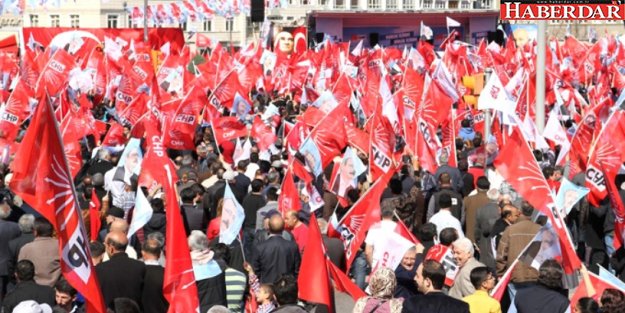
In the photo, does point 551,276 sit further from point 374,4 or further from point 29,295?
point 374,4

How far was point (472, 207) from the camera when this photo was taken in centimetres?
1458

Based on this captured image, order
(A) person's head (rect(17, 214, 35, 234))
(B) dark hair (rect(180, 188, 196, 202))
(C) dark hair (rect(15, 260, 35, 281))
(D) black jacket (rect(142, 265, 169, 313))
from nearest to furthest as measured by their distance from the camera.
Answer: (C) dark hair (rect(15, 260, 35, 281)) → (D) black jacket (rect(142, 265, 169, 313)) → (A) person's head (rect(17, 214, 35, 234)) → (B) dark hair (rect(180, 188, 196, 202))

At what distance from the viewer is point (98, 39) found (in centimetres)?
5412

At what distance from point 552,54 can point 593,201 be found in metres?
26.8

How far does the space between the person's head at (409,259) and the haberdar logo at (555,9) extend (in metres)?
8.51

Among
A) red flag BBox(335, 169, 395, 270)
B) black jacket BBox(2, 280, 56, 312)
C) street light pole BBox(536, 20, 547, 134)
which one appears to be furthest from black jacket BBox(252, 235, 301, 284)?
street light pole BBox(536, 20, 547, 134)

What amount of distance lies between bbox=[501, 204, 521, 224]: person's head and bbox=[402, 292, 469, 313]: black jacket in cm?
395

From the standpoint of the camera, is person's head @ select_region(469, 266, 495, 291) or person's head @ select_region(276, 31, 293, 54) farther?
person's head @ select_region(276, 31, 293, 54)

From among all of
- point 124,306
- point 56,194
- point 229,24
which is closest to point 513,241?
point 124,306

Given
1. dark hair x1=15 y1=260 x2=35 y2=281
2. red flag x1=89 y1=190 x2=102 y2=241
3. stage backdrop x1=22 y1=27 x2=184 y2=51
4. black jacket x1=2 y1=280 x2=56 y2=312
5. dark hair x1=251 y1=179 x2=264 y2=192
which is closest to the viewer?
black jacket x1=2 y1=280 x2=56 y2=312

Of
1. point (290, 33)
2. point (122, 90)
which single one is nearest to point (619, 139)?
point (122, 90)

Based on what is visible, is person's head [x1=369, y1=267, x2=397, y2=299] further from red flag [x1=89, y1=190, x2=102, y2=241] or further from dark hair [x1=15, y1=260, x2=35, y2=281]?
red flag [x1=89, y1=190, x2=102, y2=241]

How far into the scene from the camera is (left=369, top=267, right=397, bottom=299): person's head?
8.89 m

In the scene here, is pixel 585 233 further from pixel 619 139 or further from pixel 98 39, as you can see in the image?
pixel 98 39
